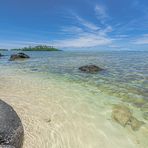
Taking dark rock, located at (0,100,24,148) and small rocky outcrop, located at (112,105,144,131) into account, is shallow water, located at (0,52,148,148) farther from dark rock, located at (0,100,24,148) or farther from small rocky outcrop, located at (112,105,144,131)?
dark rock, located at (0,100,24,148)

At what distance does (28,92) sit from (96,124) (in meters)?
4.08

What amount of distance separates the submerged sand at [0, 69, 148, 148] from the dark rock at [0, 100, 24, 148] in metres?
0.34

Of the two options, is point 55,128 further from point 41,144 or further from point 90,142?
point 90,142

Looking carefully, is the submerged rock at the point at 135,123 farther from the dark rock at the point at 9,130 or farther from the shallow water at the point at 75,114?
the dark rock at the point at 9,130

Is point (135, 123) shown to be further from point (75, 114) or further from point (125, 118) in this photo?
point (75, 114)

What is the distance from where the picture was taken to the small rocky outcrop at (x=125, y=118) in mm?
4809

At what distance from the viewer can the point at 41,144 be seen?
383cm

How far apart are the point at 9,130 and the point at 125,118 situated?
3381 millimetres

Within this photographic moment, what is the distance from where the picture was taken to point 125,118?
507cm

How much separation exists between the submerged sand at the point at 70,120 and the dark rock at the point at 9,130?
0.34 meters

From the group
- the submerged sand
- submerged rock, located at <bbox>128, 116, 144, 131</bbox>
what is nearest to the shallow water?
the submerged sand

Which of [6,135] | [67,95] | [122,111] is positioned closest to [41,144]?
[6,135]

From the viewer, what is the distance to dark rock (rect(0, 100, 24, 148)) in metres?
3.20

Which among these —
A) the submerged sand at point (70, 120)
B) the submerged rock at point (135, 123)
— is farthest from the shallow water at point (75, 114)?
the submerged rock at point (135, 123)
